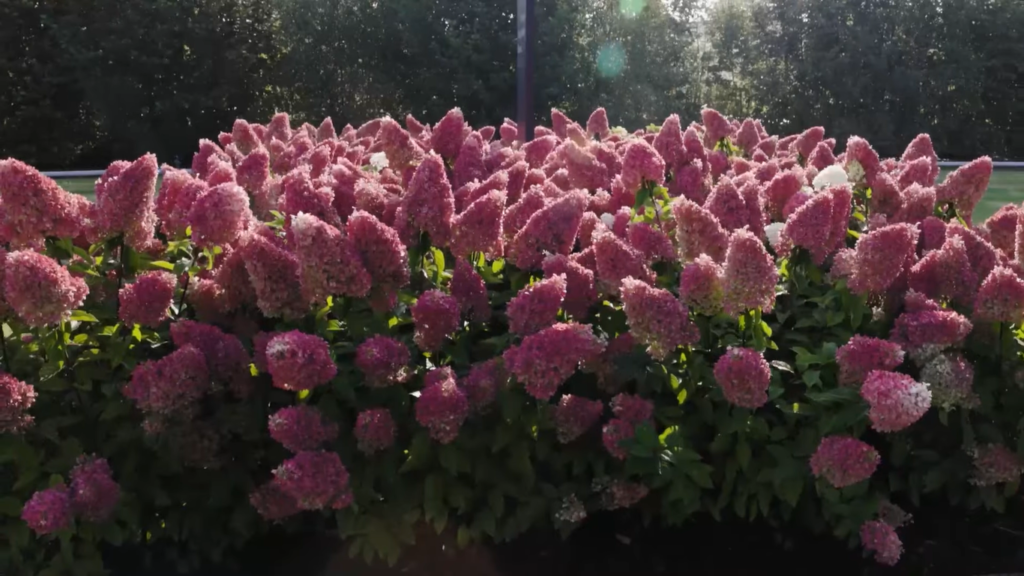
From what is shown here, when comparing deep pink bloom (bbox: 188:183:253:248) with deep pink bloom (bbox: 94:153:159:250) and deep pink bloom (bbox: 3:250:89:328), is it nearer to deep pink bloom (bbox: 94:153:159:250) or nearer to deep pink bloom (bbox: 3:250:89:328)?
deep pink bloom (bbox: 94:153:159:250)

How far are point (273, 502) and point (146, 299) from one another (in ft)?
1.94

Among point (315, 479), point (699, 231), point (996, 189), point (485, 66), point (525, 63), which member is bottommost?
point (485, 66)

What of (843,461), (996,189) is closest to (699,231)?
(843,461)

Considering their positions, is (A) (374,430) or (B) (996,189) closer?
(A) (374,430)

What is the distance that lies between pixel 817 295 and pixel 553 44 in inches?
732

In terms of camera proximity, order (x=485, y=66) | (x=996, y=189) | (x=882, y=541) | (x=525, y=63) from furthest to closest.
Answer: (x=485, y=66), (x=996, y=189), (x=525, y=63), (x=882, y=541)

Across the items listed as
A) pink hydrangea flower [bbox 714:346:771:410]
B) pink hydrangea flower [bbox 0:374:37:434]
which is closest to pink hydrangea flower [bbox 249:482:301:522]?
pink hydrangea flower [bbox 0:374:37:434]

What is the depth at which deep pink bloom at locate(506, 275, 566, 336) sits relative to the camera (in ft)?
7.85

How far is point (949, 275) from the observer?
2.63 metres

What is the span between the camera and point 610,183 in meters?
3.81

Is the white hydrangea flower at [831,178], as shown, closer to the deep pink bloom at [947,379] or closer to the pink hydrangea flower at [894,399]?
the deep pink bloom at [947,379]

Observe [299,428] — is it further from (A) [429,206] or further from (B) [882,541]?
(B) [882,541]

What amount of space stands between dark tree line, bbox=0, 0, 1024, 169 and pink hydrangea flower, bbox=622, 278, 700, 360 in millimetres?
18267

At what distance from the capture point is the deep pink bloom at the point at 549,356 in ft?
7.48
